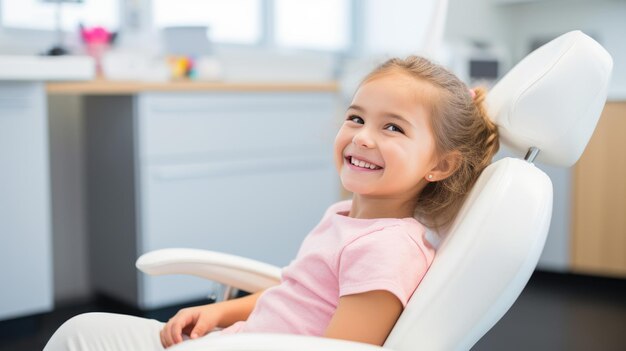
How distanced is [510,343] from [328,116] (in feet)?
3.99

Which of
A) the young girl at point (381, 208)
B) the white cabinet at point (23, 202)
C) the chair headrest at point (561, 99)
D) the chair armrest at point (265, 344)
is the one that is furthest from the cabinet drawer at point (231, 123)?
the chair armrest at point (265, 344)

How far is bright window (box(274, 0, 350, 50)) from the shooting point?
3957mm

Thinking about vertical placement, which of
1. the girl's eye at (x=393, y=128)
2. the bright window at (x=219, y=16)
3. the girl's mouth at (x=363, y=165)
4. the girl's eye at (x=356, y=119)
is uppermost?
the bright window at (x=219, y=16)

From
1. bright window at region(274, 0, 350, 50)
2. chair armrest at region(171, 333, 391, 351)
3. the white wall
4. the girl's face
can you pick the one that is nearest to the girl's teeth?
the girl's face

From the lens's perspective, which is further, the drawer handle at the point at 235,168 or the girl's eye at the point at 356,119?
the drawer handle at the point at 235,168

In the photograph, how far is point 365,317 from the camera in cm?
102

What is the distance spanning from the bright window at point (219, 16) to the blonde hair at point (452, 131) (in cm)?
230

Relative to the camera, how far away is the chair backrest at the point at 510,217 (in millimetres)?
993

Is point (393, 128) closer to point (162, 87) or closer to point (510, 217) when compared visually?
point (510, 217)

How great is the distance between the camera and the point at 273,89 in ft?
9.50

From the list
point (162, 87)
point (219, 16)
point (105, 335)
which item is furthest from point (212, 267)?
point (219, 16)

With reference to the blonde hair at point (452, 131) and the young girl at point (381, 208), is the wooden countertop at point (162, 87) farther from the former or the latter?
the blonde hair at point (452, 131)

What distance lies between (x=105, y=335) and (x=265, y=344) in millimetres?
476

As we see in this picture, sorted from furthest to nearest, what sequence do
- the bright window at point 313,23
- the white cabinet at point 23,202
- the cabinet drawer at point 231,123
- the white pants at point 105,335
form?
1. the bright window at point 313,23
2. the cabinet drawer at point 231,123
3. the white cabinet at point 23,202
4. the white pants at point 105,335
